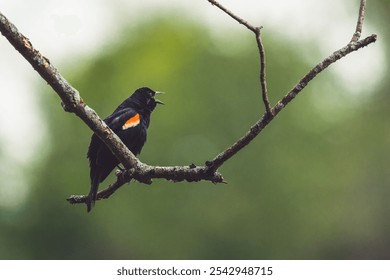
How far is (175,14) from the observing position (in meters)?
27.1

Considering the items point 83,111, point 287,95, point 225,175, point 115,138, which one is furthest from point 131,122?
point 225,175

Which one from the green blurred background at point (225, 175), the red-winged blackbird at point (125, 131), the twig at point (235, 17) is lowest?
the twig at point (235, 17)

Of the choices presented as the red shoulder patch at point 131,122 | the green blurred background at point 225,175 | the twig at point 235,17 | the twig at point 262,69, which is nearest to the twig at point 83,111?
the twig at point 262,69

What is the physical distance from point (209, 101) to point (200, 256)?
572 cm

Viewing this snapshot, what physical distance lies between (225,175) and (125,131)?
50.3ft

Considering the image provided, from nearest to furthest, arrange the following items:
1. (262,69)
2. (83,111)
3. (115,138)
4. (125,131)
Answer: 1. (262,69)
2. (83,111)
3. (115,138)
4. (125,131)

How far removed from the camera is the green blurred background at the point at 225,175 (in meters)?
20.3

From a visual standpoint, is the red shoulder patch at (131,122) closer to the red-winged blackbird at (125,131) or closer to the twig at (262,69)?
the red-winged blackbird at (125,131)

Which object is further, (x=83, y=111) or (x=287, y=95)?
(x=83, y=111)

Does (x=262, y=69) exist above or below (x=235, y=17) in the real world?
below

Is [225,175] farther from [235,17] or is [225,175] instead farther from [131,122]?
[235,17]

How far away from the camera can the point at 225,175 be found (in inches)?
819

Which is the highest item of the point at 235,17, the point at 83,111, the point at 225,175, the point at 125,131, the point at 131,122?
the point at 225,175

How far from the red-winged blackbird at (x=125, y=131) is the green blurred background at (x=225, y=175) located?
12603 mm
